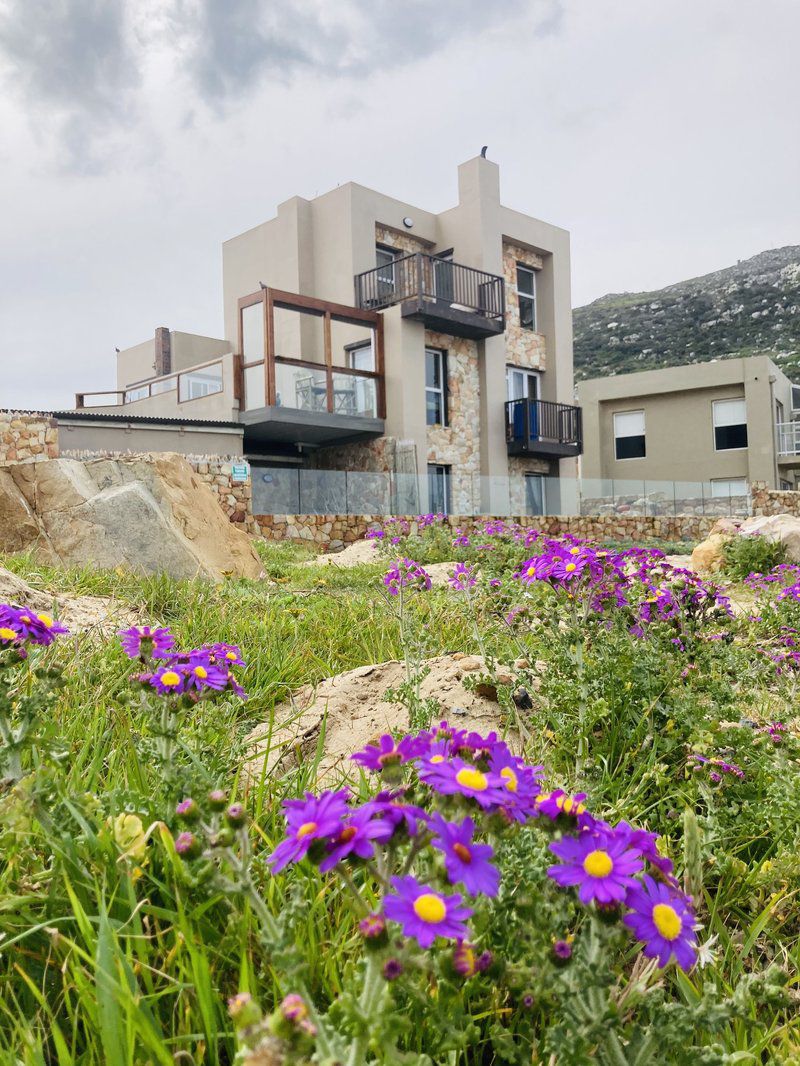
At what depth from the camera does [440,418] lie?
68.0ft

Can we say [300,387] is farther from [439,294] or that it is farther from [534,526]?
[534,526]

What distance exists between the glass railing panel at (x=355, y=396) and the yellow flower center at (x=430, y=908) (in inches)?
702

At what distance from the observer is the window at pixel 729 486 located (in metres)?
29.6

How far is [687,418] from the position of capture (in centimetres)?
3048

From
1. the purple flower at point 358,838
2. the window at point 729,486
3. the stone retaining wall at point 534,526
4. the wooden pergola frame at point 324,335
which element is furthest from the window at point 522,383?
the purple flower at point 358,838

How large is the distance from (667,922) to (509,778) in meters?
0.25

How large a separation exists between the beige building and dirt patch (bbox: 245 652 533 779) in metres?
28.6

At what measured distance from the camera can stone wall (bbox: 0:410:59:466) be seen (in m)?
13.7

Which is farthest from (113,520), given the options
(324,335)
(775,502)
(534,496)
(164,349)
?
(775,502)

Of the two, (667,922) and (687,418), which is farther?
(687,418)

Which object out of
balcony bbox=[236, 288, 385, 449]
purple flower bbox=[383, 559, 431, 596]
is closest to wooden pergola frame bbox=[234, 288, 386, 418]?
balcony bbox=[236, 288, 385, 449]

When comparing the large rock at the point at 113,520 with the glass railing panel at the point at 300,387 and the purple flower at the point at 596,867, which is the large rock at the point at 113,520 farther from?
the glass railing panel at the point at 300,387

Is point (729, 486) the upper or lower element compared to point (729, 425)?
lower

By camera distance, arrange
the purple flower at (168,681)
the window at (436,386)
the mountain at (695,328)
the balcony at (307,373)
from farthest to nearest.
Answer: the mountain at (695,328) < the window at (436,386) < the balcony at (307,373) < the purple flower at (168,681)
